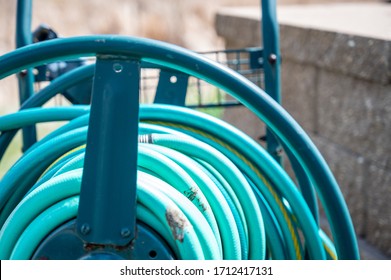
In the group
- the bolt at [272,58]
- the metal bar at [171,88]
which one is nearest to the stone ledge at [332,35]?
the bolt at [272,58]

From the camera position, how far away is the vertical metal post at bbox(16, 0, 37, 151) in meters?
2.31

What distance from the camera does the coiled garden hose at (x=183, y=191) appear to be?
55.1 inches

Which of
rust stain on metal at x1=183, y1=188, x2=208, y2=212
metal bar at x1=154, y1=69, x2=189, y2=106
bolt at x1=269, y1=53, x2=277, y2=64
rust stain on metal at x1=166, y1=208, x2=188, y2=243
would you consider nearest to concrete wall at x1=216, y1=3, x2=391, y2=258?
bolt at x1=269, y1=53, x2=277, y2=64

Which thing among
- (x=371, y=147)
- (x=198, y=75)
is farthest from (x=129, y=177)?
(x=371, y=147)

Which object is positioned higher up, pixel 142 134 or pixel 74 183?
pixel 142 134

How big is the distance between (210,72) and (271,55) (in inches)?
43.1

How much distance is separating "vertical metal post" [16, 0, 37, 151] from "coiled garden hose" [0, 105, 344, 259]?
0.51 m

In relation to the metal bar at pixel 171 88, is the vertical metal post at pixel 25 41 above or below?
above

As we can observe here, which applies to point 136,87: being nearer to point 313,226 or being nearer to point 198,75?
point 198,75

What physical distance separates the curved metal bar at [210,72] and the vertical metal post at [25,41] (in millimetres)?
1047

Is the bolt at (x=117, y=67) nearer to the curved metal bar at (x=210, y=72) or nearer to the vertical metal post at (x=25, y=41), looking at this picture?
the curved metal bar at (x=210, y=72)

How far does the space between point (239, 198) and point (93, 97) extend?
1.72ft

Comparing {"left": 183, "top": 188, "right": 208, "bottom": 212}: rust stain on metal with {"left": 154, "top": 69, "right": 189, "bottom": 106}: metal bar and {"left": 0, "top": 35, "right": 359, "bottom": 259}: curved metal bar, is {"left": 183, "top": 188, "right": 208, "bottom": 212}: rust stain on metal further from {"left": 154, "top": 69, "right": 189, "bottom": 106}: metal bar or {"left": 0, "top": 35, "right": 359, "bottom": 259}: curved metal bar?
{"left": 154, "top": 69, "right": 189, "bottom": 106}: metal bar

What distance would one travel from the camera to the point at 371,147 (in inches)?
124
